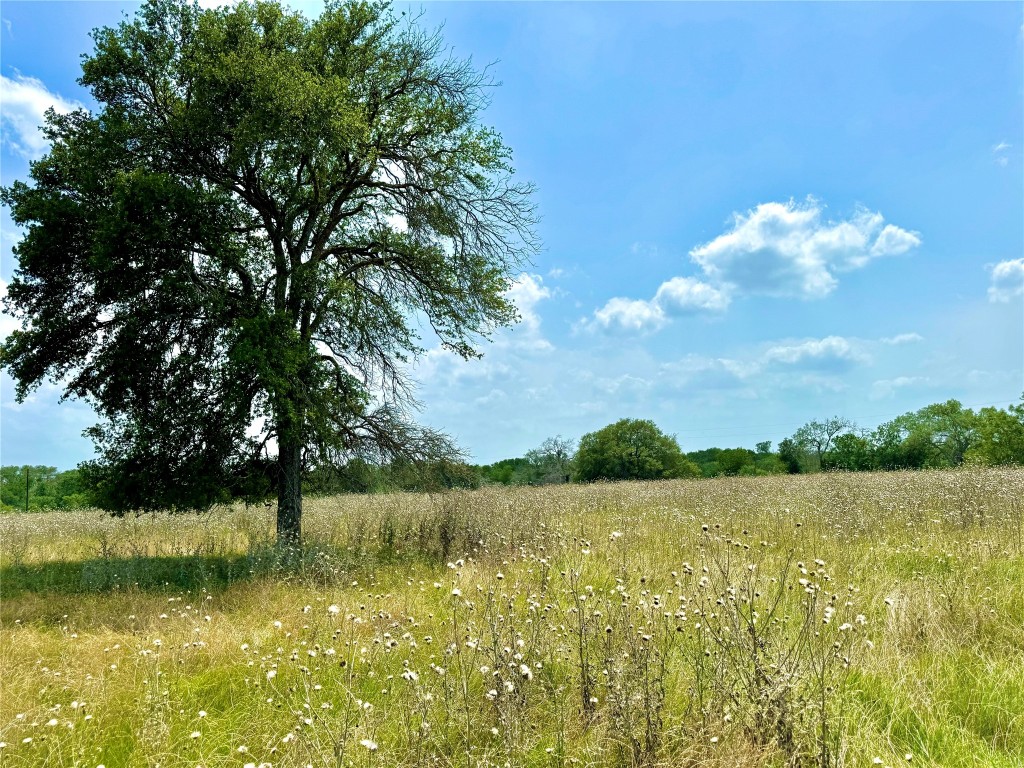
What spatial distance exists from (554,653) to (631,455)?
68.3 meters

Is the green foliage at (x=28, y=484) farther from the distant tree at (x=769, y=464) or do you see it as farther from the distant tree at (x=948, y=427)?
the distant tree at (x=948, y=427)

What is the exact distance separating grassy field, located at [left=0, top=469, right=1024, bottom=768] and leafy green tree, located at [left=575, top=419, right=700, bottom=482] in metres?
60.7

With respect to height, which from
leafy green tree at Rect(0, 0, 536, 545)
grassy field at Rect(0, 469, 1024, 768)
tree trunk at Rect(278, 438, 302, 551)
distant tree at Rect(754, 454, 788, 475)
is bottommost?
distant tree at Rect(754, 454, 788, 475)

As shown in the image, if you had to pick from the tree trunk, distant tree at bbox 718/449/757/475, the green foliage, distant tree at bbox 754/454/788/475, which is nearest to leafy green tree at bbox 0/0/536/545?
the tree trunk

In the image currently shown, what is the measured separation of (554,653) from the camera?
A: 4.94 metres

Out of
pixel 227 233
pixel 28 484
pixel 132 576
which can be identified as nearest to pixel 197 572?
pixel 132 576

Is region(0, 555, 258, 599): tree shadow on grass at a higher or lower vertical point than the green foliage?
lower

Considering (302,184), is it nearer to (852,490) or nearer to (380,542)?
(380,542)

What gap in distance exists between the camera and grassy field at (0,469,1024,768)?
3.66m

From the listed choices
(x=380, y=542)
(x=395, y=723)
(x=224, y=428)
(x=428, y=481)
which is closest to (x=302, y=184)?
(x=224, y=428)

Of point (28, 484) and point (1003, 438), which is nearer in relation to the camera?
point (1003, 438)

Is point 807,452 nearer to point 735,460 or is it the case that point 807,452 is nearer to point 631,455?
point 735,460

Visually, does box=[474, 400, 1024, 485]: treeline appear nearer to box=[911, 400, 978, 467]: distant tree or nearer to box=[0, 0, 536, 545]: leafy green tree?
box=[911, 400, 978, 467]: distant tree

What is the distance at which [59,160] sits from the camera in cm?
1102
